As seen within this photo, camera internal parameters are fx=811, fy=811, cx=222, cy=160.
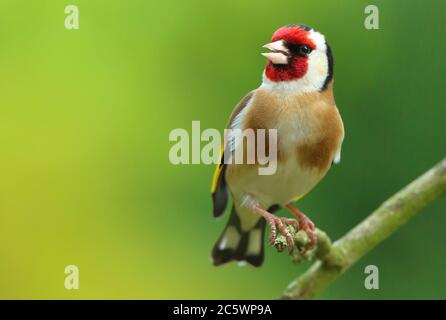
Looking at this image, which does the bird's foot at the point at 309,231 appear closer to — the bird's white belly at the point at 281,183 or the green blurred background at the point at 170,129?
the bird's white belly at the point at 281,183

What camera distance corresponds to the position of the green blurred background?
3475 mm

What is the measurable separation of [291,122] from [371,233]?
1.63ft

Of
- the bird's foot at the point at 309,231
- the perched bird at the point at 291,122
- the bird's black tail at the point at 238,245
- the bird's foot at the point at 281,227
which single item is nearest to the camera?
the bird's foot at the point at 281,227

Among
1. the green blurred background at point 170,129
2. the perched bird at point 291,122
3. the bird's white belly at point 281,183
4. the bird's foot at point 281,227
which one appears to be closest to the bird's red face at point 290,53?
the perched bird at point 291,122

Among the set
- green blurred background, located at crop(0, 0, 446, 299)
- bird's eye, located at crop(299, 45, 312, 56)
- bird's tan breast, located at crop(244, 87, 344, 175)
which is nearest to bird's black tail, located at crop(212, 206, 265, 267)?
green blurred background, located at crop(0, 0, 446, 299)

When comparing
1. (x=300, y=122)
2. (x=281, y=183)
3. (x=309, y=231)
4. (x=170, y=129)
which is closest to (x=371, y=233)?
(x=309, y=231)

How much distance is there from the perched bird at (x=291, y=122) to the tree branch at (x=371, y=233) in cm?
18

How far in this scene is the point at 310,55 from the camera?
2.52 m

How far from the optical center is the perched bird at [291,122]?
8.19 feet

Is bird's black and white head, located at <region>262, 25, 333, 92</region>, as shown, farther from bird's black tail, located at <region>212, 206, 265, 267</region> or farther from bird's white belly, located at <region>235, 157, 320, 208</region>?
bird's black tail, located at <region>212, 206, 265, 267</region>

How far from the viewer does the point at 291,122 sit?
2578mm

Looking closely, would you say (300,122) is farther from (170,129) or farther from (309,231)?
(170,129)

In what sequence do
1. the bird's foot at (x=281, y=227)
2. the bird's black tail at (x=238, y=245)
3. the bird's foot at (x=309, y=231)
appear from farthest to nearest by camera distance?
1. the bird's black tail at (x=238, y=245)
2. the bird's foot at (x=309, y=231)
3. the bird's foot at (x=281, y=227)

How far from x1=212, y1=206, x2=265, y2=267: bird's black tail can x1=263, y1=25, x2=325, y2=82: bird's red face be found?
2.92 feet
